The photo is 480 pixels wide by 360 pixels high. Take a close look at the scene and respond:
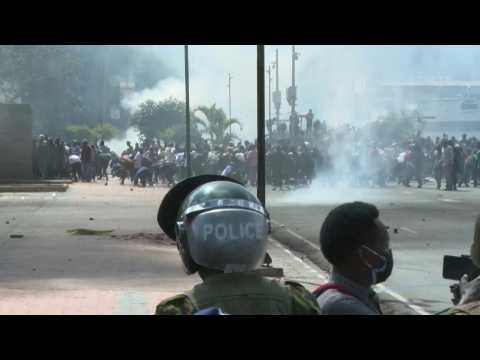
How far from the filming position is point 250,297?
8.74 ft

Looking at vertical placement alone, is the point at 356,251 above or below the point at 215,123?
above

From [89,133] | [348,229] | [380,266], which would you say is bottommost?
[89,133]

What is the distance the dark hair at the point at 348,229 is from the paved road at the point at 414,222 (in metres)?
6.77

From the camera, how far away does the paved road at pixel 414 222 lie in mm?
11344

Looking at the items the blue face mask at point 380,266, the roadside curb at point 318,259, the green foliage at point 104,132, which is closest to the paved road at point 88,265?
the roadside curb at point 318,259

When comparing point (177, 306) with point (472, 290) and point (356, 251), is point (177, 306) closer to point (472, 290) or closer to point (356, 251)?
point (356, 251)

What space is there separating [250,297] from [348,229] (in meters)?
0.43

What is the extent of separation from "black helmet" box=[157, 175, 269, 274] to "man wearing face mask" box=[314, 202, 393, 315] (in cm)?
30

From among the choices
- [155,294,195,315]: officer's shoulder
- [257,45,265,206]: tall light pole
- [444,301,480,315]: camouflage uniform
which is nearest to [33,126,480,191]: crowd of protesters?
[257,45,265,206]: tall light pole

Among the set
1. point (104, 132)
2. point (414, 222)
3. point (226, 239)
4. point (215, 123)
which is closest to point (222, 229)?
point (226, 239)

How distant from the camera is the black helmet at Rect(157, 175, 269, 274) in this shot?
2646 millimetres

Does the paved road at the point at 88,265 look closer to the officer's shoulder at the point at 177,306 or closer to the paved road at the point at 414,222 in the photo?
the paved road at the point at 414,222
